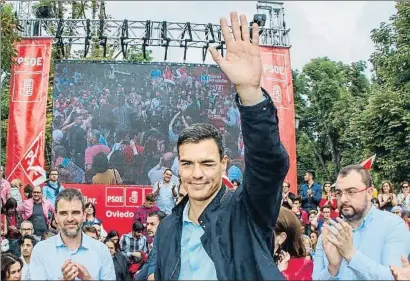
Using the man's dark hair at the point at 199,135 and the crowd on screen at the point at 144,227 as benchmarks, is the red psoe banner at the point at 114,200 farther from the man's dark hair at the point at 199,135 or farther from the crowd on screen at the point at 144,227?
the man's dark hair at the point at 199,135

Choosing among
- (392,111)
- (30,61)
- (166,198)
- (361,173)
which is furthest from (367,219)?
(392,111)

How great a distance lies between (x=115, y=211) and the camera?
11.8 metres

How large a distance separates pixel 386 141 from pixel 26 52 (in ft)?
38.1

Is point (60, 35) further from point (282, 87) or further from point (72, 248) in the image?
point (72, 248)

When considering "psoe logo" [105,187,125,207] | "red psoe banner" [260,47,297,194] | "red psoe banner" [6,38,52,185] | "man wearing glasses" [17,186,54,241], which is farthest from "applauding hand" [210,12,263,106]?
"red psoe banner" [260,47,297,194]

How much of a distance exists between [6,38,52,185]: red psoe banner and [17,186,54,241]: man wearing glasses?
5955mm

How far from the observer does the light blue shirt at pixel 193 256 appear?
2.21 m

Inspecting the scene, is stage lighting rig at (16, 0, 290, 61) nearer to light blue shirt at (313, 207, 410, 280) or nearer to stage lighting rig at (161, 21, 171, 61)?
stage lighting rig at (161, 21, 171, 61)

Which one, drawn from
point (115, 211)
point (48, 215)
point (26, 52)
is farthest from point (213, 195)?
point (26, 52)

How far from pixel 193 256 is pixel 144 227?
6686 millimetres

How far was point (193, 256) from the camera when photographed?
2291mm

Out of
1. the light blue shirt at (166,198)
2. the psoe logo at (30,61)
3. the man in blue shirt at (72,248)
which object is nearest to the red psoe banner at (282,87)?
the psoe logo at (30,61)

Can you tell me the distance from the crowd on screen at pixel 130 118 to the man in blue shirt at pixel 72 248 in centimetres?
1246

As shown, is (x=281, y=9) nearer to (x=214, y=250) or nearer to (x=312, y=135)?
(x=214, y=250)
